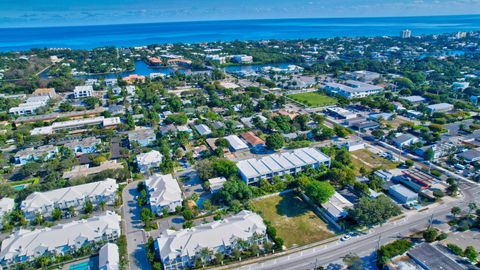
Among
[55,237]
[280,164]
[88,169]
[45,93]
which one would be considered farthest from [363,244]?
[45,93]

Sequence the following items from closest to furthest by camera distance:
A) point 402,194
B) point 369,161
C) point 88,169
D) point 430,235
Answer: point 430,235 < point 402,194 < point 88,169 < point 369,161

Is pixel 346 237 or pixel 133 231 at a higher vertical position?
pixel 346 237

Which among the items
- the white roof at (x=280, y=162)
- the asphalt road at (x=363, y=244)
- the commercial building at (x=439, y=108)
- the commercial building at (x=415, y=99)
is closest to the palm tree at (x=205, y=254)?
the asphalt road at (x=363, y=244)

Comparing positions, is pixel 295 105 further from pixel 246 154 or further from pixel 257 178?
pixel 257 178

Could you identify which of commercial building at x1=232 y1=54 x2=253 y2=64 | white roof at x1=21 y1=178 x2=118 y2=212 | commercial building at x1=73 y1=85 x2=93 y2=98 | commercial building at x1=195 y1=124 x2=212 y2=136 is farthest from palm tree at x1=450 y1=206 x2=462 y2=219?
commercial building at x1=232 y1=54 x2=253 y2=64

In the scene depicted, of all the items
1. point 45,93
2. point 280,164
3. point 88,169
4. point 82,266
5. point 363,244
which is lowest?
point 82,266

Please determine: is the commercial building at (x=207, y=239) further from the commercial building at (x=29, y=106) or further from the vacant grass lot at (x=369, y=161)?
the commercial building at (x=29, y=106)

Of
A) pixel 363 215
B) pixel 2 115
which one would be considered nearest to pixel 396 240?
pixel 363 215

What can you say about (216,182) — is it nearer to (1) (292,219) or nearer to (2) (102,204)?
(1) (292,219)
